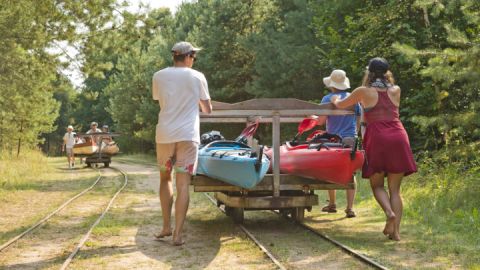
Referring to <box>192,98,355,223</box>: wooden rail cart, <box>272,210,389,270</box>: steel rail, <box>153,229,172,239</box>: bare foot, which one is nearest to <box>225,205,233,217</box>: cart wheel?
<box>192,98,355,223</box>: wooden rail cart

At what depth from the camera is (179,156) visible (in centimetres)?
727

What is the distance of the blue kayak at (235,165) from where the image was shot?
7.83 meters

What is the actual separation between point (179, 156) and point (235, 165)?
0.92 m

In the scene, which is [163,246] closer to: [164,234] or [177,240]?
[177,240]

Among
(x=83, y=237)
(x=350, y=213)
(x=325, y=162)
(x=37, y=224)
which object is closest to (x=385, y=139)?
(x=325, y=162)

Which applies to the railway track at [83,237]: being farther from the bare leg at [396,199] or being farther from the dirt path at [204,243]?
the bare leg at [396,199]

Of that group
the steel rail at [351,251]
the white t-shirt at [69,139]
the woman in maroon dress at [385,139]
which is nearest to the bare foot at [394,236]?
the woman in maroon dress at [385,139]

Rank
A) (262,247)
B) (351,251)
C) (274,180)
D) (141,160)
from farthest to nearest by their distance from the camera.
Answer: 1. (141,160)
2. (274,180)
3. (262,247)
4. (351,251)

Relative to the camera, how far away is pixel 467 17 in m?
7.96

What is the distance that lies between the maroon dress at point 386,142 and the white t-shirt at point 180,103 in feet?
6.35

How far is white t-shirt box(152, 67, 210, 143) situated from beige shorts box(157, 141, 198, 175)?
8 centimetres

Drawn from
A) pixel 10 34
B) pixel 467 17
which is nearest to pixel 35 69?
pixel 10 34

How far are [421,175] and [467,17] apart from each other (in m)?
5.61

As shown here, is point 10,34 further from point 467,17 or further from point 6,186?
point 467,17
